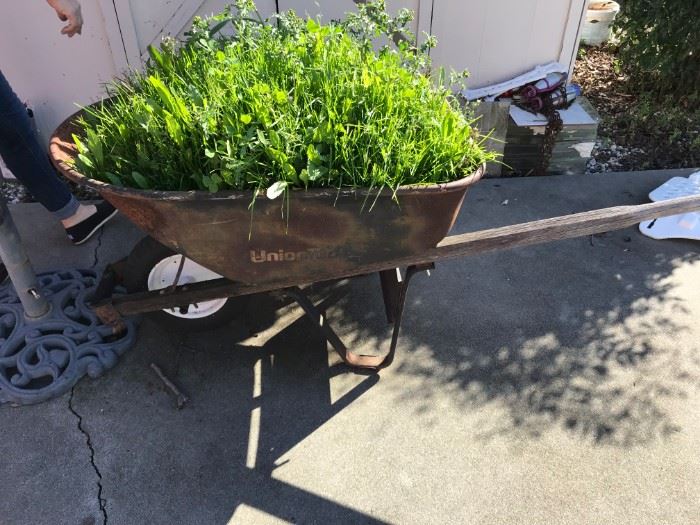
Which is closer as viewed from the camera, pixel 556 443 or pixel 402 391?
pixel 556 443

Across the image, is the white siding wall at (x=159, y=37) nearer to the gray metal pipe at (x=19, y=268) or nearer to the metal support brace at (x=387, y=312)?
the gray metal pipe at (x=19, y=268)

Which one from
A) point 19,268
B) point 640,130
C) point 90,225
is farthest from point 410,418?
point 640,130

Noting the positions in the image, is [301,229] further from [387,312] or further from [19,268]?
[19,268]

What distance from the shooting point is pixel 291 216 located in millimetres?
1624

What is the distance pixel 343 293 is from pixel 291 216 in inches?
46.7

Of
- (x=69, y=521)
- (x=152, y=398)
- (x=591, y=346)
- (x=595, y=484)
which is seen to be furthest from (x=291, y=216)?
(x=591, y=346)

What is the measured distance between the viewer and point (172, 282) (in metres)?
2.38

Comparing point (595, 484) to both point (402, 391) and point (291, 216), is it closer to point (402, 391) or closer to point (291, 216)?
point (402, 391)

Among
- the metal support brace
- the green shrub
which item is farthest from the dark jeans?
the green shrub

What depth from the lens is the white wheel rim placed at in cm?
232

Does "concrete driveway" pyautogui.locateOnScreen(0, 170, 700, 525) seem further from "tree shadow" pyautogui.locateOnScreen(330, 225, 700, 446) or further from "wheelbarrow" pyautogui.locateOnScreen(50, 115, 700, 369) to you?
"wheelbarrow" pyautogui.locateOnScreen(50, 115, 700, 369)

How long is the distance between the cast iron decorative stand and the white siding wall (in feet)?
3.67

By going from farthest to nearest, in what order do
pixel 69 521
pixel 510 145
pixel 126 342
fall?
pixel 510 145 → pixel 126 342 → pixel 69 521

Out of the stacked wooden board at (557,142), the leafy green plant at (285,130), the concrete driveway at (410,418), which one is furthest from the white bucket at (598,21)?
the leafy green plant at (285,130)
